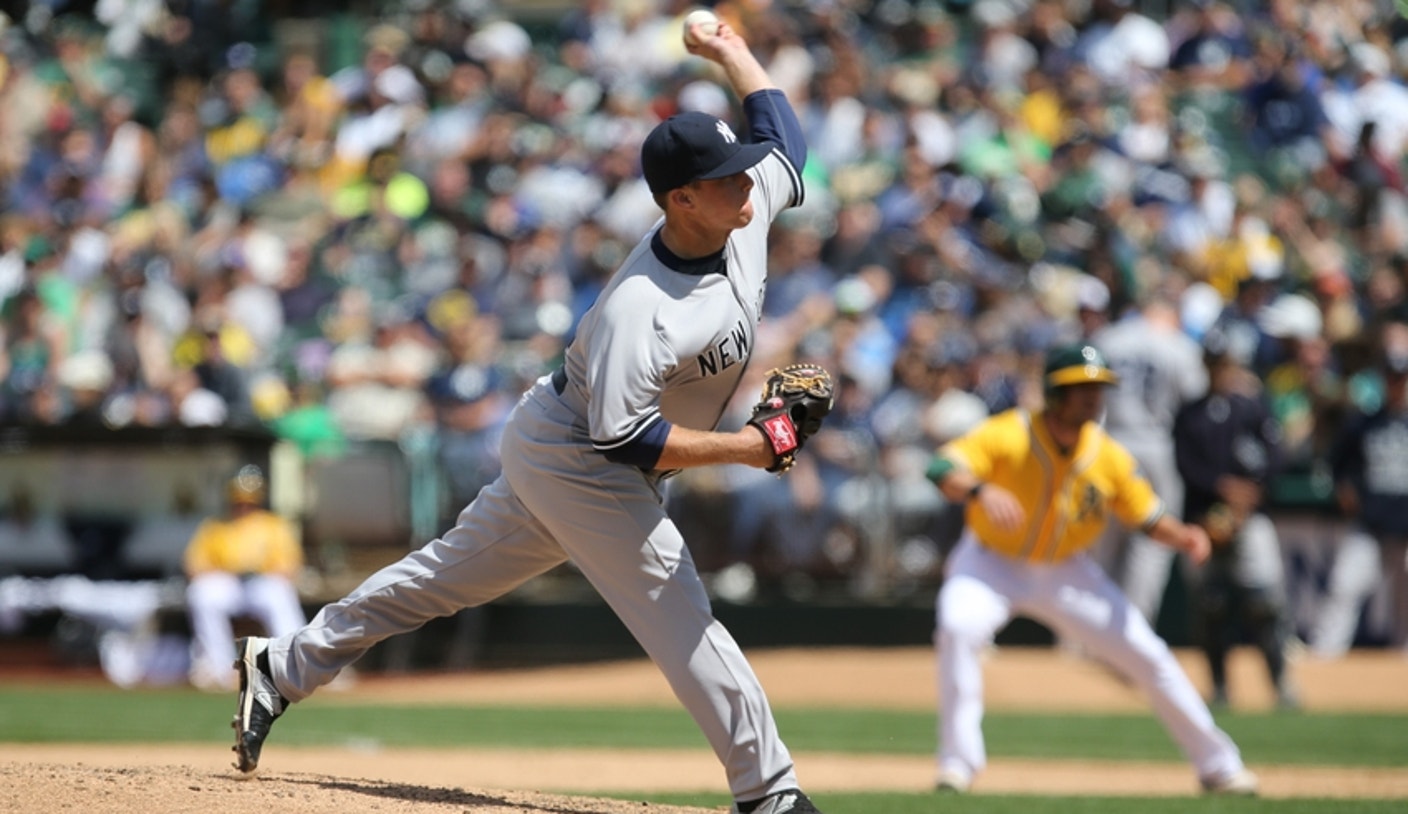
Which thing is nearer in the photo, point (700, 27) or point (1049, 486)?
point (700, 27)

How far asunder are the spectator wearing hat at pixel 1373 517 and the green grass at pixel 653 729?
2141 mm

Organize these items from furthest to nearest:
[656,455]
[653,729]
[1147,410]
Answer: [1147,410] < [653,729] < [656,455]

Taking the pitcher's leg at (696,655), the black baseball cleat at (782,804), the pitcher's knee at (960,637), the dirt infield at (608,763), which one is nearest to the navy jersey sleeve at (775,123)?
the pitcher's leg at (696,655)

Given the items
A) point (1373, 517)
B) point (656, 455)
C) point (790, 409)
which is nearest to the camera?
point (656, 455)

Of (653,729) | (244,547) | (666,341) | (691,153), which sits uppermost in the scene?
(691,153)

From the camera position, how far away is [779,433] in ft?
16.6

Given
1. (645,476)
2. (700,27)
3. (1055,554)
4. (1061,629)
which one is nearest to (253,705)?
(645,476)

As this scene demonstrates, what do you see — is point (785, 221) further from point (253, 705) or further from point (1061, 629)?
point (253, 705)

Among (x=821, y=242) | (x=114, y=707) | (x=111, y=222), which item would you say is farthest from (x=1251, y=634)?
(x=111, y=222)

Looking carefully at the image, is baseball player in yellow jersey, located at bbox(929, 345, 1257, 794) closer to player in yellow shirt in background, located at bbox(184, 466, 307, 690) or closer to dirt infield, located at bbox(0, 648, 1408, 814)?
dirt infield, located at bbox(0, 648, 1408, 814)

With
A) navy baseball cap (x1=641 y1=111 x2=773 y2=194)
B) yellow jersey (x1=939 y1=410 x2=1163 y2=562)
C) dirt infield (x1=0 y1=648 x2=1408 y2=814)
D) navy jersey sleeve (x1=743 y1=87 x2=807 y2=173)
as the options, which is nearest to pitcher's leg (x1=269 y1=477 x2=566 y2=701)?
dirt infield (x1=0 y1=648 x2=1408 y2=814)

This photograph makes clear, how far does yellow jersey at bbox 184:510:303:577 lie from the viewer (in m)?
13.2

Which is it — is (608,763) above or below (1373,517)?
below

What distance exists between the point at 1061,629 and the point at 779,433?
11.7 ft
